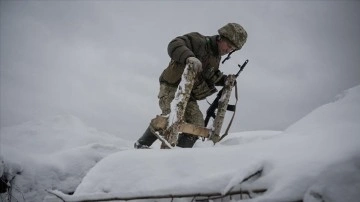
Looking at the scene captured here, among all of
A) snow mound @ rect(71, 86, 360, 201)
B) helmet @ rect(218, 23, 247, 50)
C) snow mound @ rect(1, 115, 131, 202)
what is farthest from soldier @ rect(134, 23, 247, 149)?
snow mound @ rect(71, 86, 360, 201)

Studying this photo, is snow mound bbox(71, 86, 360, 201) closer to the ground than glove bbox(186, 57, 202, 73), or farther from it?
closer to the ground

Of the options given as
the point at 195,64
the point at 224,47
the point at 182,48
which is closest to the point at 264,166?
the point at 195,64

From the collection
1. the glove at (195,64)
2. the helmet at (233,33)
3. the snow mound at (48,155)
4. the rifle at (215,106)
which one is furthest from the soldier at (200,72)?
the snow mound at (48,155)

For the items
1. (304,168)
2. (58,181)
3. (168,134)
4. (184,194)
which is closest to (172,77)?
(168,134)

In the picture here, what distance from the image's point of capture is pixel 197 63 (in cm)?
361

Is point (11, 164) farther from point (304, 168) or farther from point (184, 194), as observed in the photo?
point (304, 168)

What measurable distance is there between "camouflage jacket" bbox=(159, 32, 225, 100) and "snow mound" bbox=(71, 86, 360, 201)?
6.62 ft

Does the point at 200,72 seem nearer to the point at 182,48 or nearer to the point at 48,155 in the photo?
the point at 182,48

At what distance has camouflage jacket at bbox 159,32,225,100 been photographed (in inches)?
160

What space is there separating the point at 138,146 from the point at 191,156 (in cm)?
248

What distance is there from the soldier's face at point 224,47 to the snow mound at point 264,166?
7.01 ft

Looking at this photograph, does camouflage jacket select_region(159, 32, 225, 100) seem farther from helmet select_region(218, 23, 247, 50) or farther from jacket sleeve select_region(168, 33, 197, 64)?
helmet select_region(218, 23, 247, 50)

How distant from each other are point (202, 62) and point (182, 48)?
663 mm

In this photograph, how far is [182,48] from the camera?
3900mm
